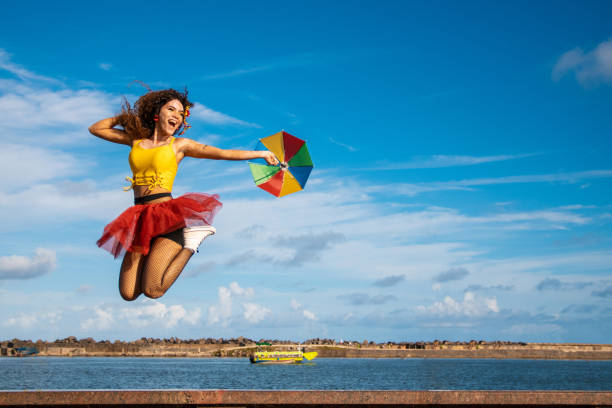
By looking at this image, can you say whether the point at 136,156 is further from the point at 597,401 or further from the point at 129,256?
the point at 597,401

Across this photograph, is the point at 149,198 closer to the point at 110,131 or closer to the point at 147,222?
the point at 147,222

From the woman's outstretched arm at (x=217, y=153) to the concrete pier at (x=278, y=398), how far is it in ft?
6.61

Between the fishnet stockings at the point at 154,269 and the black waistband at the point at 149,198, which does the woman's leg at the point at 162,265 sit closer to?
the fishnet stockings at the point at 154,269

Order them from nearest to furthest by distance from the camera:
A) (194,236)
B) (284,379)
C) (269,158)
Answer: (194,236) → (269,158) → (284,379)

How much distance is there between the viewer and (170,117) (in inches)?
229

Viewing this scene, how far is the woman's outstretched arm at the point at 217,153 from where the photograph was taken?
5.61 meters

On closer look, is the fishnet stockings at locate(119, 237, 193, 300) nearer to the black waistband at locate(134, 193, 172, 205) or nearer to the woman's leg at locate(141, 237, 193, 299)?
the woman's leg at locate(141, 237, 193, 299)

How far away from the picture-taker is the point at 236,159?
221 inches

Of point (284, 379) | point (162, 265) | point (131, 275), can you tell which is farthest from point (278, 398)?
point (284, 379)

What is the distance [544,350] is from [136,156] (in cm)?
17503

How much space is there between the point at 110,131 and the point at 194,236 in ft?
4.43

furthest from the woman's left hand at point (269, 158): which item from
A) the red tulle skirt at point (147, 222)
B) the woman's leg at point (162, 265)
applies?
the woman's leg at point (162, 265)

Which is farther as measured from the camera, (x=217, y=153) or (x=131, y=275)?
(x=217, y=153)

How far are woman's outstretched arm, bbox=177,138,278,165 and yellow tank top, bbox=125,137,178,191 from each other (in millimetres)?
142
